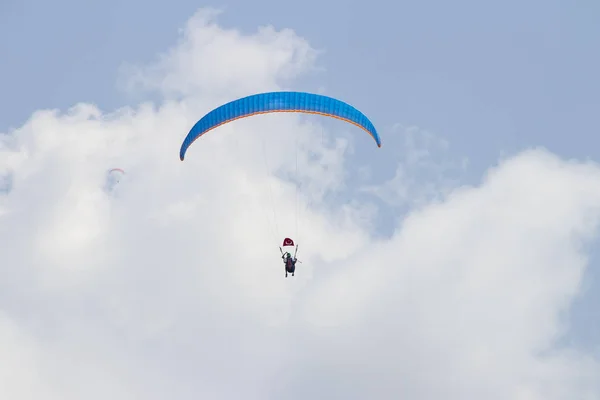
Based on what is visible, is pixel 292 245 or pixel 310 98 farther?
pixel 292 245

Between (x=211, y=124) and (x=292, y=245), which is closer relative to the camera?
(x=211, y=124)

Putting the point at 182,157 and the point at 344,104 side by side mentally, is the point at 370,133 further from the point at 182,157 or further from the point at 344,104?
the point at 182,157

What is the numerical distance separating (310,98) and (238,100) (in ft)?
17.0

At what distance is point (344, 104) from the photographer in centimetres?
6625

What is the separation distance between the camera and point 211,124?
65.8 m

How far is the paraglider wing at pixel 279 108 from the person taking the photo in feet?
213

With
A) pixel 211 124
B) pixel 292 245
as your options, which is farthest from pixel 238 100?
pixel 292 245

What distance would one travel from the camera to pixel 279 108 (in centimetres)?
6481

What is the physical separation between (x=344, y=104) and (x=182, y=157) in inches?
504

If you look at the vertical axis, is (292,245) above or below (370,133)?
below

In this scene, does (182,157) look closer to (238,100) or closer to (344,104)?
(238,100)

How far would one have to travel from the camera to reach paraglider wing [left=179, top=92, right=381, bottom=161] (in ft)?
213

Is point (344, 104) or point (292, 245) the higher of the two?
point (344, 104)

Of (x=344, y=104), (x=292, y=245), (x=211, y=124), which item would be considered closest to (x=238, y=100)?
(x=211, y=124)
